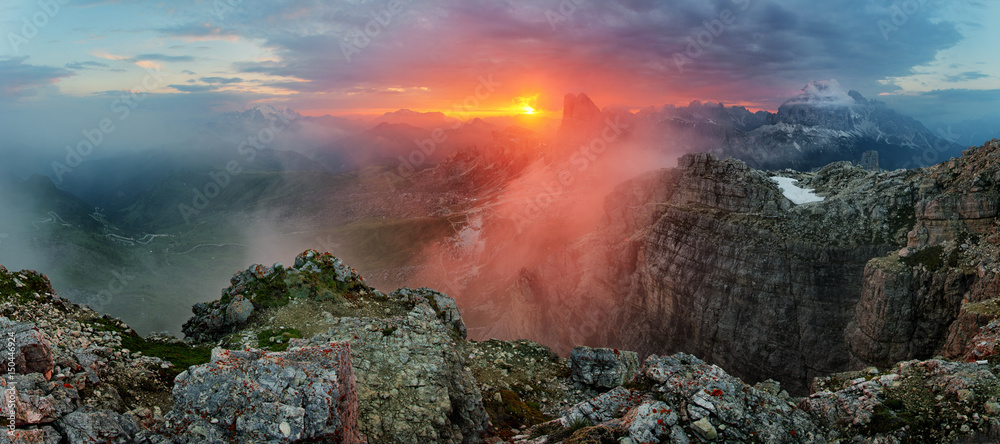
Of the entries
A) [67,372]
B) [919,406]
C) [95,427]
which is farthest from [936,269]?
[67,372]

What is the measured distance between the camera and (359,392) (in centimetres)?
1692

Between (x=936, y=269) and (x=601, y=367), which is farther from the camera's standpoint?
(x=936, y=269)

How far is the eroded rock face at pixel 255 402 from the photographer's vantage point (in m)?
10.7

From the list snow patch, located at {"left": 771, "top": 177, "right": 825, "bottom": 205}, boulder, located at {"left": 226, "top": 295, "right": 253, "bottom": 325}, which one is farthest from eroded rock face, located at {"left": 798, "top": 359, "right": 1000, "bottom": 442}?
snow patch, located at {"left": 771, "top": 177, "right": 825, "bottom": 205}

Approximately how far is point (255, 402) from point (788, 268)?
189ft

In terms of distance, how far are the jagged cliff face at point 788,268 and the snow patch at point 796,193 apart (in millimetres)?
1282

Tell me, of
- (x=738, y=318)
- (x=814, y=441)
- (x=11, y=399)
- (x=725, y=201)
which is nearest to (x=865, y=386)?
(x=814, y=441)

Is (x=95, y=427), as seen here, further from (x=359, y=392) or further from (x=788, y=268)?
(x=788, y=268)

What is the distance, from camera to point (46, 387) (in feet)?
39.1

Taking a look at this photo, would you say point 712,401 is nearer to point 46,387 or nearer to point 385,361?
point 385,361

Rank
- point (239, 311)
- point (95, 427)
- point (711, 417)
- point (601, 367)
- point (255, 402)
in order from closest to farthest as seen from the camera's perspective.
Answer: point (255, 402)
point (95, 427)
point (711, 417)
point (239, 311)
point (601, 367)

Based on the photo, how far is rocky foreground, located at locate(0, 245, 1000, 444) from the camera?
11039 mm

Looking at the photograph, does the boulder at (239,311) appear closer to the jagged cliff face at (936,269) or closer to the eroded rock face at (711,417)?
the eroded rock face at (711,417)

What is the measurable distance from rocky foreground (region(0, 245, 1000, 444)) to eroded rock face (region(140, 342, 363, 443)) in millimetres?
31
